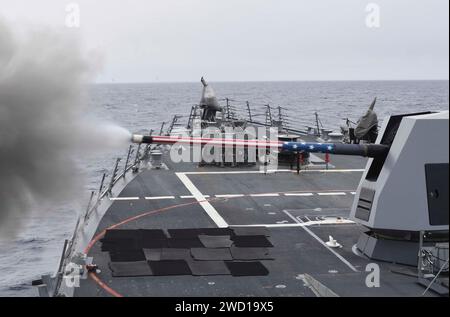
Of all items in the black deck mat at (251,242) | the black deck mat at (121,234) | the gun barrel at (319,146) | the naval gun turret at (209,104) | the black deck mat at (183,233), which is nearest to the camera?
the gun barrel at (319,146)

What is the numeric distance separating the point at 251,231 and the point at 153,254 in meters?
2.46

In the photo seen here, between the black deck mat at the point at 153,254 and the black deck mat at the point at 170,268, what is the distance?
222mm

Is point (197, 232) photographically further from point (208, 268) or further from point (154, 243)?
point (208, 268)

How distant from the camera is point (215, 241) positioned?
1148 cm

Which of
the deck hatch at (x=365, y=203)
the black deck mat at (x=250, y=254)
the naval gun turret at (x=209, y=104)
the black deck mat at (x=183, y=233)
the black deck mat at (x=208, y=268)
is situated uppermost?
the naval gun turret at (x=209, y=104)

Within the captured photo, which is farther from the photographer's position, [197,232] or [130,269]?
[197,232]

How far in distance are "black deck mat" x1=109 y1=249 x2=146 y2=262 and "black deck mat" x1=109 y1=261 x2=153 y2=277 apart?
0.20 m

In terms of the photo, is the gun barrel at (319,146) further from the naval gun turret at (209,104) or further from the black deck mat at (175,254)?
the naval gun turret at (209,104)

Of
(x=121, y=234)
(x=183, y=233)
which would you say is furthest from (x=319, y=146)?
(x=121, y=234)

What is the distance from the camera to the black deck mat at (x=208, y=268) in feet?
32.0

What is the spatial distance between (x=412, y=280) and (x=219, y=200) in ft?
22.5

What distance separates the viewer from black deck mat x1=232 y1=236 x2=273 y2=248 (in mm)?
11316

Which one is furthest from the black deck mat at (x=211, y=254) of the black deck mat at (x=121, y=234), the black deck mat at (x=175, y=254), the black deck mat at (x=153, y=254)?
the black deck mat at (x=121, y=234)

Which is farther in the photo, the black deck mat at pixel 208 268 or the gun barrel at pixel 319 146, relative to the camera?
the gun barrel at pixel 319 146
